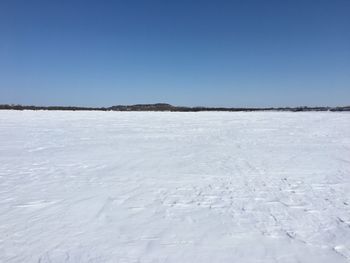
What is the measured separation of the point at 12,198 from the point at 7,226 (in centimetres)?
118

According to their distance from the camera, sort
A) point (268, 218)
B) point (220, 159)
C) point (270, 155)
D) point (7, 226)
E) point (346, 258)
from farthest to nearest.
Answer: point (270, 155) → point (220, 159) → point (268, 218) → point (7, 226) → point (346, 258)

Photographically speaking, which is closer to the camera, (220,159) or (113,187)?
(113,187)

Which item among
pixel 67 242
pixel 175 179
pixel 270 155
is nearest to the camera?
pixel 67 242

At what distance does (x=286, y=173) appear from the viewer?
21.1 ft

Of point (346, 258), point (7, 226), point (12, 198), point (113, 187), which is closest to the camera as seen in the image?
point (346, 258)

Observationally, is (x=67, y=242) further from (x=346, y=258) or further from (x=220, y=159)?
(x=220, y=159)

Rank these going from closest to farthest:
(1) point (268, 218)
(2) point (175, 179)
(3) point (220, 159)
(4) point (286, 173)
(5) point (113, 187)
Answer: (1) point (268, 218) → (5) point (113, 187) → (2) point (175, 179) → (4) point (286, 173) → (3) point (220, 159)

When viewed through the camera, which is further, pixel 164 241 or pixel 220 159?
pixel 220 159

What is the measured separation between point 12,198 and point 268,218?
3.88m

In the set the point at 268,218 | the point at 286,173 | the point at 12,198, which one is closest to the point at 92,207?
the point at 12,198

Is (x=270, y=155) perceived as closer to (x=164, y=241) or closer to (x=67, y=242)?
(x=164, y=241)

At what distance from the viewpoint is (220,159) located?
801cm

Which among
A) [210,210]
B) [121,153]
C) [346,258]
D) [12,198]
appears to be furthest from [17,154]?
[346,258]

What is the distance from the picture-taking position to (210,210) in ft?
13.9
